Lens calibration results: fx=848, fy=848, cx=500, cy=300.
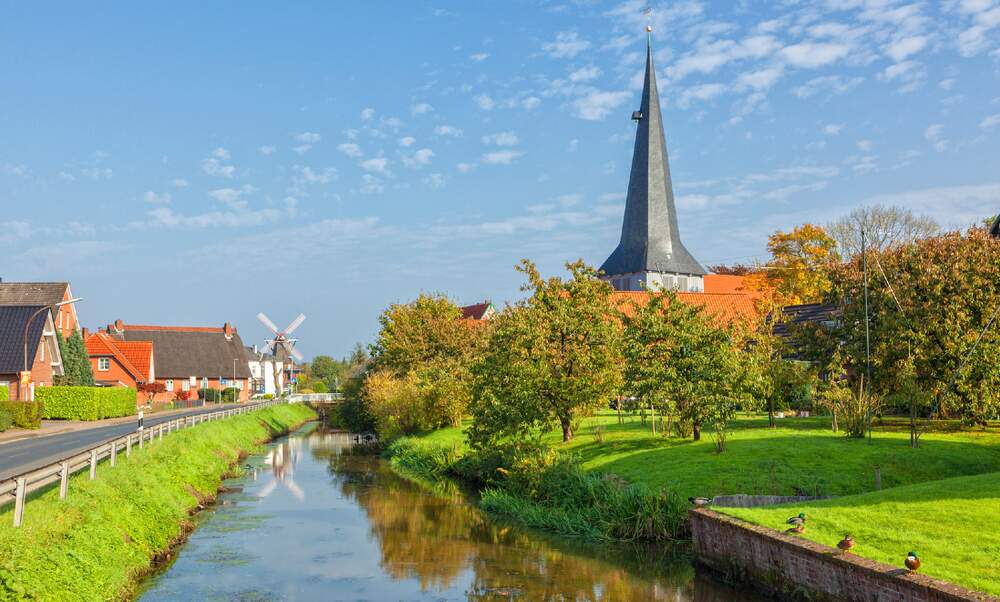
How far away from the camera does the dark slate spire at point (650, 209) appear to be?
77812 millimetres

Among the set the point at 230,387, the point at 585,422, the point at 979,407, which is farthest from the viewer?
the point at 230,387

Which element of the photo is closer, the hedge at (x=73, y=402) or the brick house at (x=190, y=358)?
the hedge at (x=73, y=402)

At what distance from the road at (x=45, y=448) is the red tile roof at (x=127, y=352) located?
36341mm

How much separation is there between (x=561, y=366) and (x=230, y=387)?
70.3 metres

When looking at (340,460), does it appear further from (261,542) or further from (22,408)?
(261,542)

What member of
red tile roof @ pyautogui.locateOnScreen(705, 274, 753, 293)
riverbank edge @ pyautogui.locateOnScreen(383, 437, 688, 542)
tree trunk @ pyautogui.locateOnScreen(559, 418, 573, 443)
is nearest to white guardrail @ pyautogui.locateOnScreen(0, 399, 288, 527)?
riverbank edge @ pyautogui.locateOnScreen(383, 437, 688, 542)

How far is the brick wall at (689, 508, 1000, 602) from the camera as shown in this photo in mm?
12219

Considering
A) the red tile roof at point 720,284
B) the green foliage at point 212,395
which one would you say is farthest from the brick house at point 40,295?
the red tile roof at point 720,284

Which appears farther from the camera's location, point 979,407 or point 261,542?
point 979,407

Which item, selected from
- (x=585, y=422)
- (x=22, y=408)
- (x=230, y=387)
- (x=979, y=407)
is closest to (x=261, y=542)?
(x=585, y=422)

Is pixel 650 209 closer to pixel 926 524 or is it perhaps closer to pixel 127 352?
pixel 127 352

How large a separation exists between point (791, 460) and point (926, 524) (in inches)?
314

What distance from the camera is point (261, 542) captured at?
Result: 21859 mm

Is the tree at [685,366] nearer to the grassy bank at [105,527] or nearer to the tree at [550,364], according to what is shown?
the tree at [550,364]
